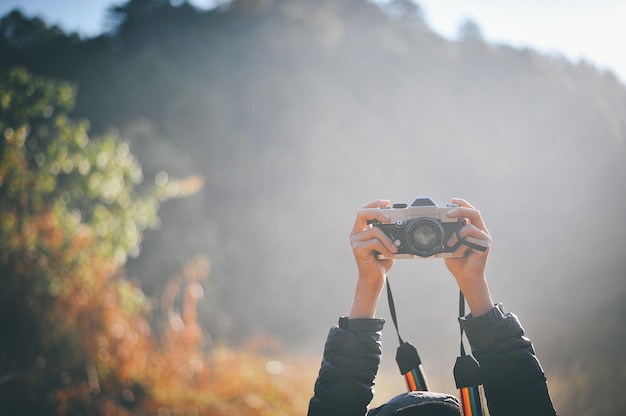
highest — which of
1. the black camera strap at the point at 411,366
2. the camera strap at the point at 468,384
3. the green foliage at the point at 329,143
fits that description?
the green foliage at the point at 329,143

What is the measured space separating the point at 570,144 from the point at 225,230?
7.84m

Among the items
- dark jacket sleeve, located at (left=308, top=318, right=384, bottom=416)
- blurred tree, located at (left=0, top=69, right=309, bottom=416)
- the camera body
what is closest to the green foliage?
blurred tree, located at (left=0, top=69, right=309, bottom=416)

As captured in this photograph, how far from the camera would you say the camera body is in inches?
63.6

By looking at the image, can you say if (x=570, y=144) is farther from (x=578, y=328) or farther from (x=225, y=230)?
(x=225, y=230)

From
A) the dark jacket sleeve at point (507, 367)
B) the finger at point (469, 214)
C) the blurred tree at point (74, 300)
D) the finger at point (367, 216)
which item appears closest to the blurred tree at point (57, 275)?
the blurred tree at point (74, 300)

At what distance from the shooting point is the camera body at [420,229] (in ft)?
5.30

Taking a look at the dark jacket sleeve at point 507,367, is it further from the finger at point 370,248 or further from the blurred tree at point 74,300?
the blurred tree at point 74,300

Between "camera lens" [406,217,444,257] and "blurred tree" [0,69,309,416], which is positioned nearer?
"camera lens" [406,217,444,257]

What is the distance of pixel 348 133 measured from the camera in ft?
40.8

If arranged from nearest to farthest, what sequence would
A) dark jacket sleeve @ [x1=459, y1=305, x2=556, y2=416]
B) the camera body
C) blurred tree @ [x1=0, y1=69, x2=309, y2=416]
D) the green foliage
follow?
dark jacket sleeve @ [x1=459, y1=305, x2=556, y2=416] → the camera body → blurred tree @ [x1=0, y1=69, x2=309, y2=416] → the green foliage

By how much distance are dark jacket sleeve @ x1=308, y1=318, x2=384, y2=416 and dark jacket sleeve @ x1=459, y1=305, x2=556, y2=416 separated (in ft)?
0.93

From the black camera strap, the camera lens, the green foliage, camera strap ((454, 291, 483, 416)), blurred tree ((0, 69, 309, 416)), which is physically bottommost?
camera strap ((454, 291, 483, 416))

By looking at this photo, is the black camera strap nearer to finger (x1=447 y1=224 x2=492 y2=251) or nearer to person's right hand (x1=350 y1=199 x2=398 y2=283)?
person's right hand (x1=350 y1=199 x2=398 y2=283)

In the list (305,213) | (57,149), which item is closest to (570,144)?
(305,213)
